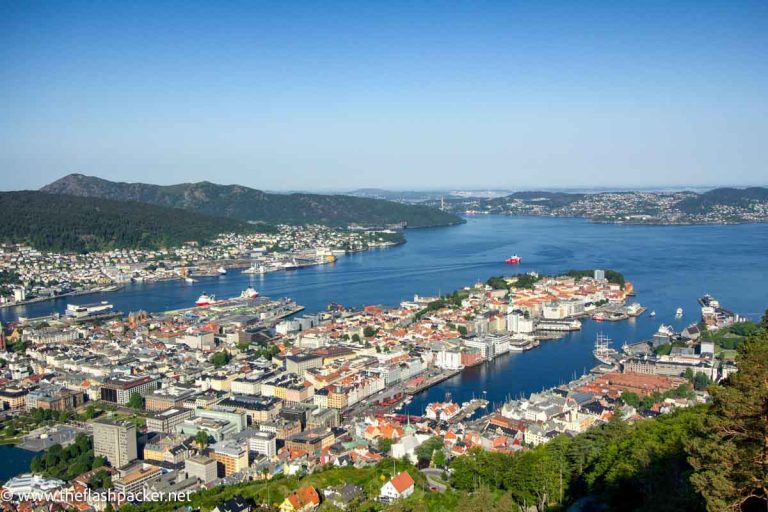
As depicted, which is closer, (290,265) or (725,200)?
(290,265)

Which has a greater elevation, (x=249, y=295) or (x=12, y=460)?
(x=249, y=295)

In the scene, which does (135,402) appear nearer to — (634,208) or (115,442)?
(115,442)

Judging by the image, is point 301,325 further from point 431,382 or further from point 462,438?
point 462,438

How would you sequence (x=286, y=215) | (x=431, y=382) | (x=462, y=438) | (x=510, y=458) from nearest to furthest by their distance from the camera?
(x=510, y=458), (x=462, y=438), (x=431, y=382), (x=286, y=215)

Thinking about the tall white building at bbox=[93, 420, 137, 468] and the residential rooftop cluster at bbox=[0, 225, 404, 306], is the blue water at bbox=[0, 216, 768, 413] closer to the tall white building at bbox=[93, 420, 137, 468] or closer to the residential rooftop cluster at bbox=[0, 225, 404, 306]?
the residential rooftop cluster at bbox=[0, 225, 404, 306]

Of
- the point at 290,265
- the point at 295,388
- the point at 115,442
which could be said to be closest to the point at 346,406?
the point at 295,388

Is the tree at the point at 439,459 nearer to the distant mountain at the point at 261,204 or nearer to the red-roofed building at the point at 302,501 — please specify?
the red-roofed building at the point at 302,501

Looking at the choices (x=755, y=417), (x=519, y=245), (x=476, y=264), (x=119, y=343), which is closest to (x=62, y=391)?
(x=119, y=343)
